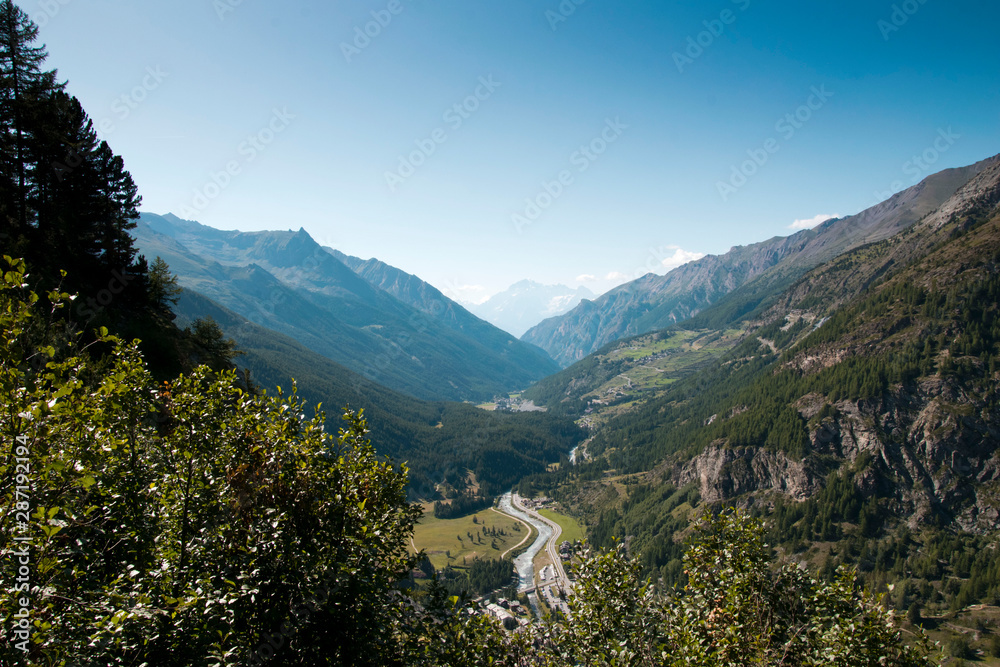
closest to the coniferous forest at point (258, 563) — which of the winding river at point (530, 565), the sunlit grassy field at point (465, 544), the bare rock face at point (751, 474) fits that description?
the winding river at point (530, 565)

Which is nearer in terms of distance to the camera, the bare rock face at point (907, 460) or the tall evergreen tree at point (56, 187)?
the tall evergreen tree at point (56, 187)

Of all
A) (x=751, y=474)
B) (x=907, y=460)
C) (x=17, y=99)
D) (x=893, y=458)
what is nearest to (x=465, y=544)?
(x=751, y=474)

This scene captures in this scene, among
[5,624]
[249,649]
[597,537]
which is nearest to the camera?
[5,624]

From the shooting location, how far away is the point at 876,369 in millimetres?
170250

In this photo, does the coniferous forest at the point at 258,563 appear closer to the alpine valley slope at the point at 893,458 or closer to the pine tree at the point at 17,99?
the pine tree at the point at 17,99

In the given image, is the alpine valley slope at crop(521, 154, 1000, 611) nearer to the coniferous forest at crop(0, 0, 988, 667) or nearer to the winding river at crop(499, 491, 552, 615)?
the winding river at crop(499, 491, 552, 615)

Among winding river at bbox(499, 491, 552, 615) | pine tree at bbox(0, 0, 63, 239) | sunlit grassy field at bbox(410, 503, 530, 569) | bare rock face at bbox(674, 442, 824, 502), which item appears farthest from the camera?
sunlit grassy field at bbox(410, 503, 530, 569)

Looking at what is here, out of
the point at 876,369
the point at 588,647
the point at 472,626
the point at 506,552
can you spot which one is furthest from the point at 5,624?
the point at 876,369

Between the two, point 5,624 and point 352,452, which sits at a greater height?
point 352,452

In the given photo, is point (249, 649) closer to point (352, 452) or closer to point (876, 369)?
point (352, 452)

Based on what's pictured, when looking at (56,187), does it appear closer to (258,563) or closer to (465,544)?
(258,563)

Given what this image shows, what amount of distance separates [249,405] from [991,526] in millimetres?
207362

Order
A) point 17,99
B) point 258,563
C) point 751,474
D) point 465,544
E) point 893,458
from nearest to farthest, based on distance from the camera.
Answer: point 258,563 → point 17,99 → point 893,458 → point 751,474 → point 465,544

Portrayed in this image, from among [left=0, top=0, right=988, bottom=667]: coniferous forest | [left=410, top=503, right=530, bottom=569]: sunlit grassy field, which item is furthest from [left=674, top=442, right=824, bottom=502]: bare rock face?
[left=0, top=0, right=988, bottom=667]: coniferous forest
